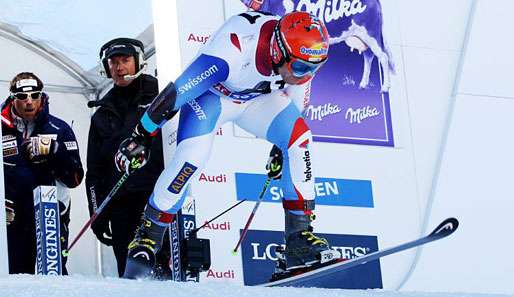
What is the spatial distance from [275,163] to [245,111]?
1.09ft

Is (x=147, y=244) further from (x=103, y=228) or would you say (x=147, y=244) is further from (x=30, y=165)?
(x=30, y=165)

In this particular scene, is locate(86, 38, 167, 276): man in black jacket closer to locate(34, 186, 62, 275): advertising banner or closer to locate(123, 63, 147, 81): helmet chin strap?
locate(123, 63, 147, 81): helmet chin strap

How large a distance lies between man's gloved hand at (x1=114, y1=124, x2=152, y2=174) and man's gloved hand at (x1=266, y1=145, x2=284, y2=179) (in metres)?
0.67

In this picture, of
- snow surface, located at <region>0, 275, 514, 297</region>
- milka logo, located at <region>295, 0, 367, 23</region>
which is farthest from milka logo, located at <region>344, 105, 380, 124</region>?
snow surface, located at <region>0, 275, 514, 297</region>

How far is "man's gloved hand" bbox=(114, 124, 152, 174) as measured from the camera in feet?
19.3

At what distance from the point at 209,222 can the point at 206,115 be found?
2.96ft

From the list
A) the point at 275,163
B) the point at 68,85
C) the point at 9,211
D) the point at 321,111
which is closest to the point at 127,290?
the point at 275,163

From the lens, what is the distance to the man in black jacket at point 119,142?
6500 millimetres

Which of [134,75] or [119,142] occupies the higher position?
[134,75]

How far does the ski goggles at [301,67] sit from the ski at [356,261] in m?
0.90

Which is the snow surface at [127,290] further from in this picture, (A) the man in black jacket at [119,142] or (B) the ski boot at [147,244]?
(A) the man in black jacket at [119,142]

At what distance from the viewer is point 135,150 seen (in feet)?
19.2

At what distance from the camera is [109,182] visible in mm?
A: 6570

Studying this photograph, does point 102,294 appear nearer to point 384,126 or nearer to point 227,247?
point 227,247
